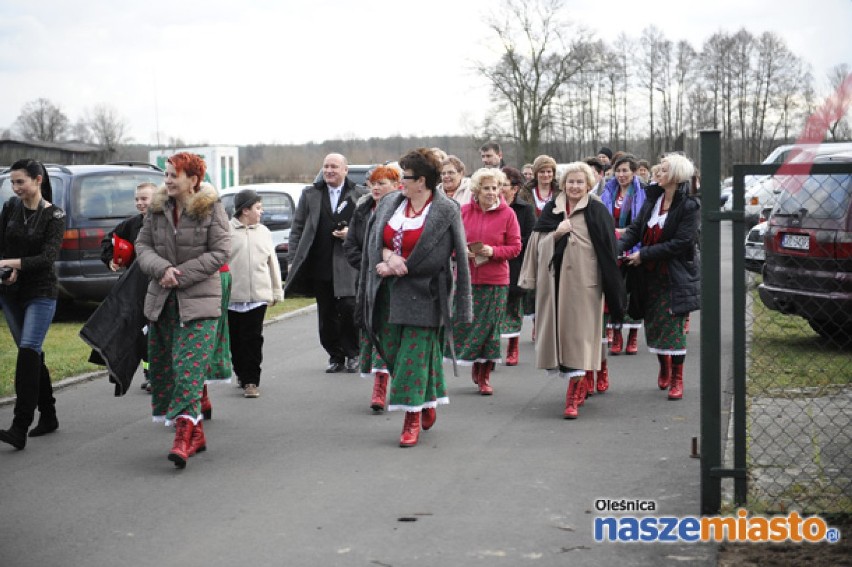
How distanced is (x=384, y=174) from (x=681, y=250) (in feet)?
7.66

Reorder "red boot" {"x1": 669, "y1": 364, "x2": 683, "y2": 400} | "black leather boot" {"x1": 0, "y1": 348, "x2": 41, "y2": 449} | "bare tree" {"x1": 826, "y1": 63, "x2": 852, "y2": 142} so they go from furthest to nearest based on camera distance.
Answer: "red boot" {"x1": 669, "y1": 364, "x2": 683, "y2": 400}
"black leather boot" {"x1": 0, "y1": 348, "x2": 41, "y2": 449}
"bare tree" {"x1": 826, "y1": 63, "x2": 852, "y2": 142}

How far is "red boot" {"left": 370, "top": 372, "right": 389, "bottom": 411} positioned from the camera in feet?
27.9

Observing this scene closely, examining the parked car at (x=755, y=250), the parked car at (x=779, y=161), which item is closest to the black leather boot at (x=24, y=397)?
the parked car at (x=779, y=161)

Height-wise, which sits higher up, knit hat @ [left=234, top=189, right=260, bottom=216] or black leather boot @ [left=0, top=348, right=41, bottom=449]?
knit hat @ [left=234, top=189, right=260, bottom=216]

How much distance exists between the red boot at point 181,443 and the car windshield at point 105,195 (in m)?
7.50

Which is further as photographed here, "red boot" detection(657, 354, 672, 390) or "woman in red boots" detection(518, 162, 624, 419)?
"red boot" detection(657, 354, 672, 390)

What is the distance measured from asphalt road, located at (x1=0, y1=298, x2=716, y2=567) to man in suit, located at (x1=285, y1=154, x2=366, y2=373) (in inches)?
40.2

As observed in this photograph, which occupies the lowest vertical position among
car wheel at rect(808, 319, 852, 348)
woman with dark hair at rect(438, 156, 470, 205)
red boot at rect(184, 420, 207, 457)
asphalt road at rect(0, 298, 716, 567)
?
asphalt road at rect(0, 298, 716, 567)

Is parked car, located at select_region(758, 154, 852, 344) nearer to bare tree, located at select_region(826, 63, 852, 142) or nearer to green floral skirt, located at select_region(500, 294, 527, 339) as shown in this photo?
green floral skirt, located at select_region(500, 294, 527, 339)

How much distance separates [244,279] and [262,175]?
7890 centimetres

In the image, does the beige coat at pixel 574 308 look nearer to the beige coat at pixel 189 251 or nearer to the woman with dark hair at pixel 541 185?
the beige coat at pixel 189 251

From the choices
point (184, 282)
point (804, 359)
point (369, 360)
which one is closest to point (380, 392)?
point (369, 360)

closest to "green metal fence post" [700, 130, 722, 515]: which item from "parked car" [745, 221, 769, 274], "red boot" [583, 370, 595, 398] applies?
"red boot" [583, 370, 595, 398]

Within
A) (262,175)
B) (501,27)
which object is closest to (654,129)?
(501,27)
